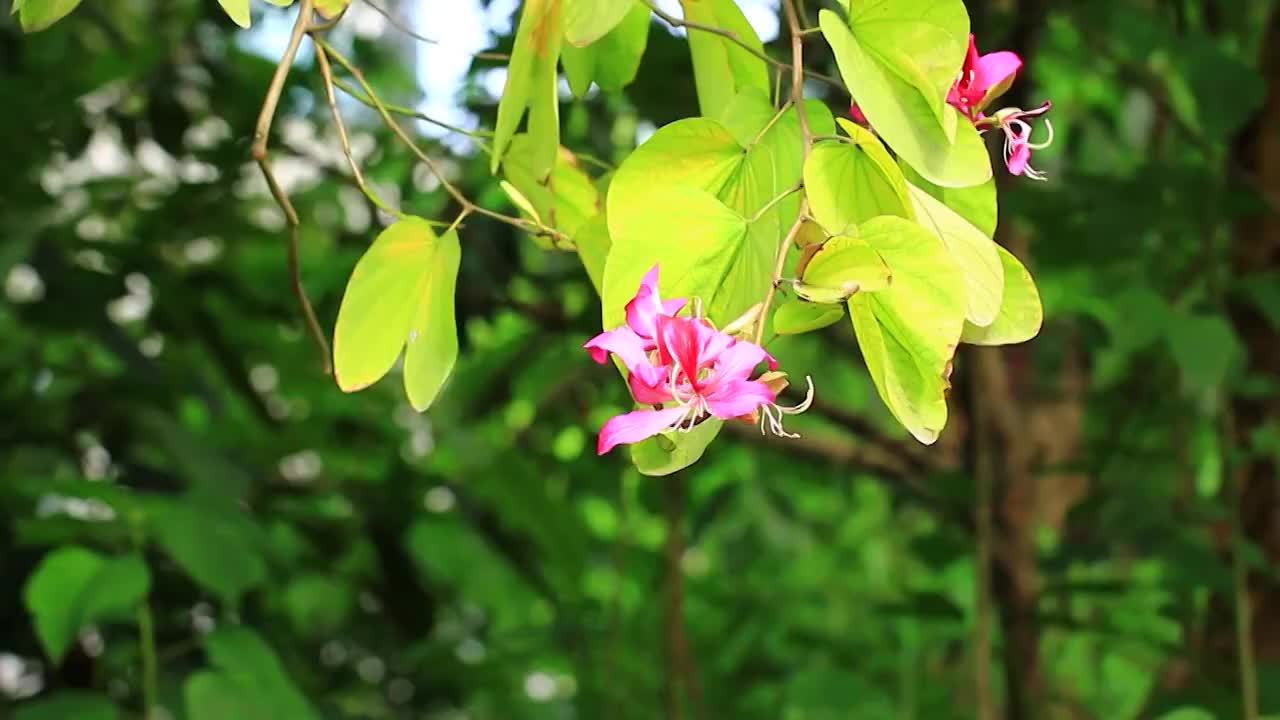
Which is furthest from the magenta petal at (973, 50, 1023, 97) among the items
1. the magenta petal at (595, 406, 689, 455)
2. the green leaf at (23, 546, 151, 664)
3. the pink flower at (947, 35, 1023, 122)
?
the green leaf at (23, 546, 151, 664)

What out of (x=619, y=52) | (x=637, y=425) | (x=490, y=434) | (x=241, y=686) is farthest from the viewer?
(x=490, y=434)

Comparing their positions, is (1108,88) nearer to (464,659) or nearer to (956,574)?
(956,574)

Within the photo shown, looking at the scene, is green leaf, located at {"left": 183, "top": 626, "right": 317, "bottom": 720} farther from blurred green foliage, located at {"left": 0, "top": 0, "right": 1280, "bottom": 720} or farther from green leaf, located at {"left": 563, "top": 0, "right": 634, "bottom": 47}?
green leaf, located at {"left": 563, "top": 0, "right": 634, "bottom": 47}

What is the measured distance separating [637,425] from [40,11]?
15 centimetres

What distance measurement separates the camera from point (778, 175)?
0.28 meters

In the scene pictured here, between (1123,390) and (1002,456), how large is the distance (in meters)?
0.19

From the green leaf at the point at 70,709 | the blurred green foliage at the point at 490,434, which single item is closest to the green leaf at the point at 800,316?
the blurred green foliage at the point at 490,434

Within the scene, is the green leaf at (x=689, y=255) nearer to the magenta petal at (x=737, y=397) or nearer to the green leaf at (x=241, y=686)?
the magenta petal at (x=737, y=397)

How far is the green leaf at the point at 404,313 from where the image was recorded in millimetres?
296

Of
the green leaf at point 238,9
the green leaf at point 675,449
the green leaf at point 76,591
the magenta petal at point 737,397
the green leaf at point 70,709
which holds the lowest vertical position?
the green leaf at point 70,709

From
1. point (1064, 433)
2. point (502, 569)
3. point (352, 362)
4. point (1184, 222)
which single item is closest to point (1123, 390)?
point (1064, 433)

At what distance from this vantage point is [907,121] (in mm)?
246

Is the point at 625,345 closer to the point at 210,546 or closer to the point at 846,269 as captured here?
the point at 846,269

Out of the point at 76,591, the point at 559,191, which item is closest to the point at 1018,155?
the point at 559,191
